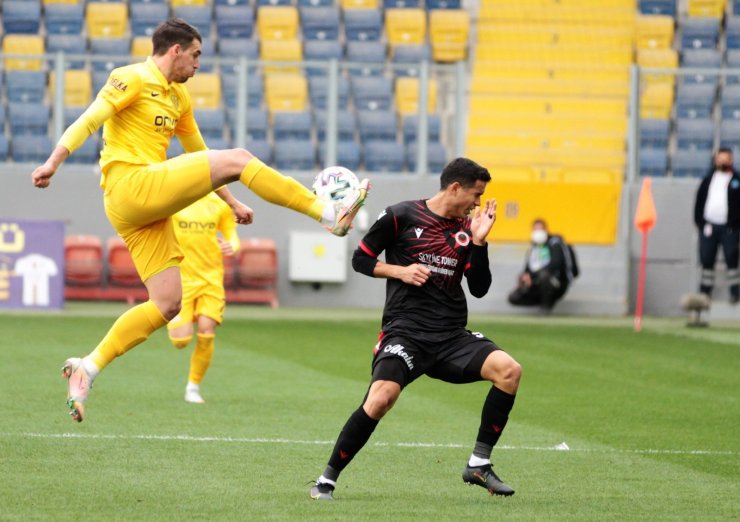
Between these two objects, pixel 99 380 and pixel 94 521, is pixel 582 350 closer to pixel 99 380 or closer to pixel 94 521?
pixel 99 380

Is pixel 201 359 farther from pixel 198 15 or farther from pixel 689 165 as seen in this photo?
pixel 198 15

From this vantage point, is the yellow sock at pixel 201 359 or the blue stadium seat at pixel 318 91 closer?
the yellow sock at pixel 201 359

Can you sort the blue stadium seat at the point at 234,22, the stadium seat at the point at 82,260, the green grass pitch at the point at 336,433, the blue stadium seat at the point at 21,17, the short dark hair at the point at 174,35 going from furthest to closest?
the blue stadium seat at the point at 234,22, the blue stadium seat at the point at 21,17, the stadium seat at the point at 82,260, the short dark hair at the point at 174,35, the green grass pitch at the point at 336,433

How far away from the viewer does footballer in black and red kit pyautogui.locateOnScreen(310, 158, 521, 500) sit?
289 inches

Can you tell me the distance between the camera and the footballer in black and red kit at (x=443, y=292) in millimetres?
7332

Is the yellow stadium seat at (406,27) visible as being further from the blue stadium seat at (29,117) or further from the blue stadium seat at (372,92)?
the blue stadium seat at (29,117)

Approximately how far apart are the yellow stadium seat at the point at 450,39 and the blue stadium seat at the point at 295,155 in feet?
13.0

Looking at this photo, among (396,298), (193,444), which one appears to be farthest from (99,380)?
(396,298)

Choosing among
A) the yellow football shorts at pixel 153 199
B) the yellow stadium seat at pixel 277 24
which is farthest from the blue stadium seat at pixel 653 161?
the yellow football shorts at pixel 153 199

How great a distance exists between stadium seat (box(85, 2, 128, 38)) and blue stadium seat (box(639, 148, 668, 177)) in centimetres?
925

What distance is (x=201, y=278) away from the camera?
11.9 m

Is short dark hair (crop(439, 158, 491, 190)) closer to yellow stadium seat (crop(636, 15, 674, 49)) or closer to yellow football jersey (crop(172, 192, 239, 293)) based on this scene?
yellow football jersey (crop(172, 192, 239, 293))

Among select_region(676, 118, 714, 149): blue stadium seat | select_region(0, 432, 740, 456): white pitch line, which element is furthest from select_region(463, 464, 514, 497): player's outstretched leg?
select_region(676, 118, 714, 149): blue stadium seat

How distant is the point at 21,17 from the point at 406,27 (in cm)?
675
